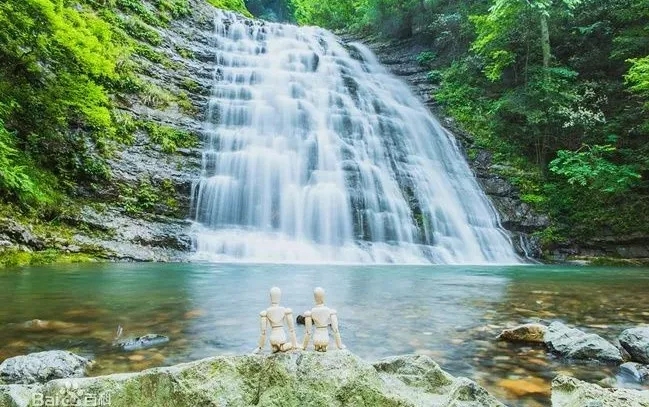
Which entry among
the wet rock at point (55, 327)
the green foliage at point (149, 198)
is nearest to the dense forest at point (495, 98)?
the green foliage at point (149, 198)

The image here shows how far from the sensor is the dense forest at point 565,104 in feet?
52.5

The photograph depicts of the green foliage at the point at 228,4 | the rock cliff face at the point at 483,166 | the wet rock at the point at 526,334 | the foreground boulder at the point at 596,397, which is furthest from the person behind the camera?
the green foliage at the point at 228,4

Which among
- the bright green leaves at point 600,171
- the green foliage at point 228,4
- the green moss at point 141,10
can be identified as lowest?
the bright green leaves at point 600,171

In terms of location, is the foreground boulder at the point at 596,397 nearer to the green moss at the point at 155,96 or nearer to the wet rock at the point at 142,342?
the wet rock at the point at 142,342

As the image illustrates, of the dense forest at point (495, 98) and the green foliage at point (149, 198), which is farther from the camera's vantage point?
the green foliage at point (149, 198)

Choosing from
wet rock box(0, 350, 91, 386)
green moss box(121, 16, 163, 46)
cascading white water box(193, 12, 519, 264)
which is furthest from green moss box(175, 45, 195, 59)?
wet rock box(0, 350, 91, 386)

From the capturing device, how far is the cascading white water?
48.6 feet

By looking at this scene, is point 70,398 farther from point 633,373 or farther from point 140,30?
point 140,30

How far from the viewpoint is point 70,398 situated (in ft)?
6.97

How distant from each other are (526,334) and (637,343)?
2.94ft

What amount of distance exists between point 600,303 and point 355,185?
10369 millimetres

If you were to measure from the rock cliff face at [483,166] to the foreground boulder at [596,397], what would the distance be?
47.6 ft

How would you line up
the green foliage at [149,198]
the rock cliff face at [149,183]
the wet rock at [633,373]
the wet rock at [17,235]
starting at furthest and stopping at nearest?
the green foliage at [149,198] → the rock cliff face at [149,183] → the wet rock at [17,235] → the wet rock at [633,373]

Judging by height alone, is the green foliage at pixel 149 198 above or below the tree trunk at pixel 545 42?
below
